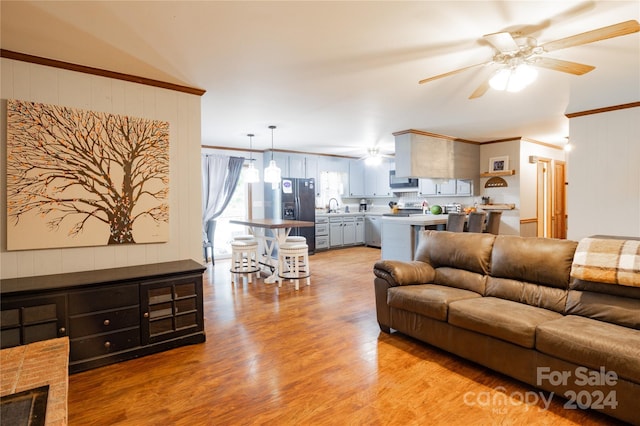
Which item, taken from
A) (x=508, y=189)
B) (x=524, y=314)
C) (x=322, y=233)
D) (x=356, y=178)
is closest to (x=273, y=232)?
(x=322, y=233)

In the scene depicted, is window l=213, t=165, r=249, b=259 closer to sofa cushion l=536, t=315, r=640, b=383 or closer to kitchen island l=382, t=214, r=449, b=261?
kitchen island l=382, t=214, r=449, b=261

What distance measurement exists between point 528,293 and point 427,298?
79cm

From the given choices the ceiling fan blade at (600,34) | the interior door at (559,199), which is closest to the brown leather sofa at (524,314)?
the ceiling fan blade at (600,34)

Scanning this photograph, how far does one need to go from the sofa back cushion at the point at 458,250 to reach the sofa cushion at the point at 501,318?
1.48ft

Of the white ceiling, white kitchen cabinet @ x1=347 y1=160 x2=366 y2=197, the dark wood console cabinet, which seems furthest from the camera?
white kitchen cabinet @ x1=347 y1=160 x2=366 y2=197

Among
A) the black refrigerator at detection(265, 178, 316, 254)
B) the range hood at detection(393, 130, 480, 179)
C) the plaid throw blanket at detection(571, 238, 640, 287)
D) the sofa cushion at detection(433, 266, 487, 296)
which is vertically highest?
the range hood at detection(393, 130, 480, 179)

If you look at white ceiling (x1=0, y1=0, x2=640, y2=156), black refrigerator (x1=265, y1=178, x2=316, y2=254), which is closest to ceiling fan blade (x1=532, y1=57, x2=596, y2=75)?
white ceiling (x1=0, y1=0, x2=640, y2=156)

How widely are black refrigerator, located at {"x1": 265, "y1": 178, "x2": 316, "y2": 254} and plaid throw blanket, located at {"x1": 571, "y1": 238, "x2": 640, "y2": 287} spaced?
5478mm

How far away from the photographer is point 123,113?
314cm

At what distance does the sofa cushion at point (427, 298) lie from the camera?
9.11ft

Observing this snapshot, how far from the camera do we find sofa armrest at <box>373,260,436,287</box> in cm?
320

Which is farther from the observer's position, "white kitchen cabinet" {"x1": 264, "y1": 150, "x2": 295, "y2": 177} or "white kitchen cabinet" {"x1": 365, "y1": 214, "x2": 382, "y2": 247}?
"white kitchen cabinet" {"x1": 365, "y1": 214, "x2": 382, "y2": 247}

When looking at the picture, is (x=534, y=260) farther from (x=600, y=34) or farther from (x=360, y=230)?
(x=360, y=230)

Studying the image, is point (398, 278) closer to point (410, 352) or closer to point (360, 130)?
point (410, 352)
